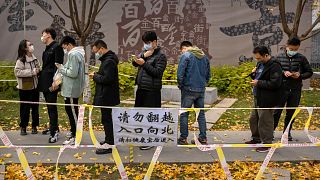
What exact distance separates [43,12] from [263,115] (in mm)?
11237

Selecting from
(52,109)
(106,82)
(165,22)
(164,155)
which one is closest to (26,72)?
(52,109)

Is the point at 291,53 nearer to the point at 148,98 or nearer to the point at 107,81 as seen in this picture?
the point at 148,98

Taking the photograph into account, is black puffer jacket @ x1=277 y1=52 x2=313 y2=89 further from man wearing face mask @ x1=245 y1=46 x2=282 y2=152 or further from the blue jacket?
the blue jacket

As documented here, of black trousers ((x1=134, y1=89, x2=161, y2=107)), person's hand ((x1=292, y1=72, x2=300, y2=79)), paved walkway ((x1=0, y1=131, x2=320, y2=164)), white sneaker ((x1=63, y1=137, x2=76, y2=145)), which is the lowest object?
paved walkway ((x1=0, y1=131, x2=320, y2=164))

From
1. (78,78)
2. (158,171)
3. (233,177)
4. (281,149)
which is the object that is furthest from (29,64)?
(281,149)

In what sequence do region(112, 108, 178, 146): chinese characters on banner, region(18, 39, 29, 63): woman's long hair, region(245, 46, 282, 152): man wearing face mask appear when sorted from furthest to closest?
1. region(18, 39, 29, 63): woman's long hair
2. region(245, 46, 282, 152): man wearing face mask
3. region(112, 108, 178, 146): chinese characters on banner

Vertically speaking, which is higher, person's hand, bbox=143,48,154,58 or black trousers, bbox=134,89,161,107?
person's hand, bbox=143,48,154,58

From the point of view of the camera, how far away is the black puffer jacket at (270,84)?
625 cm

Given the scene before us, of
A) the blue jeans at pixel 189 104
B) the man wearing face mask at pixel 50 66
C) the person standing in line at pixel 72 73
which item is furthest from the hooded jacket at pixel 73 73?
the blue jeans at pixel 189 104

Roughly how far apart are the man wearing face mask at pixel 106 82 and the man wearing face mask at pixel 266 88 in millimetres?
2119

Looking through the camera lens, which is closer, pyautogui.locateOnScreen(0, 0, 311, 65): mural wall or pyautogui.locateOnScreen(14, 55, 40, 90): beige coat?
pyautogui.locateOnScreen(14, 55, 40, 90): beige coat

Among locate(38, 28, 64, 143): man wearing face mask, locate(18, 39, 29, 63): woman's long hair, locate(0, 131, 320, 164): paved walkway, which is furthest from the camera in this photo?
locate(18, 39, 29, 63): woman's long hair

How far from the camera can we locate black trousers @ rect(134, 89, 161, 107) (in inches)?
255

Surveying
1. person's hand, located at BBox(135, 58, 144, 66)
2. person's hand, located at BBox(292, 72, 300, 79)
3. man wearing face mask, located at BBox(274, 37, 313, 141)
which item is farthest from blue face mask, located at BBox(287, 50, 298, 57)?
person's hand, located at BBox(135, 58, 144, 66)
